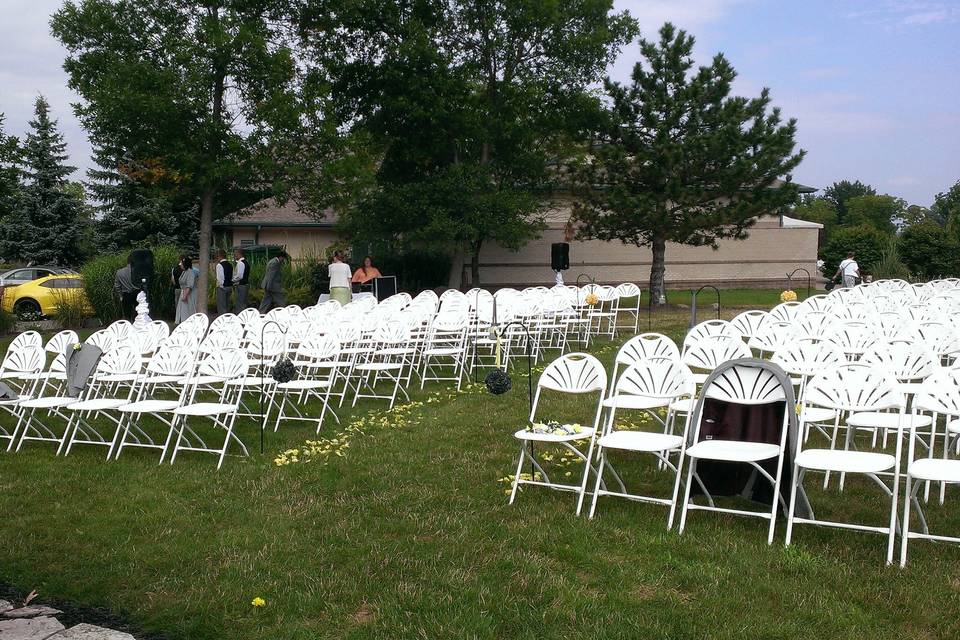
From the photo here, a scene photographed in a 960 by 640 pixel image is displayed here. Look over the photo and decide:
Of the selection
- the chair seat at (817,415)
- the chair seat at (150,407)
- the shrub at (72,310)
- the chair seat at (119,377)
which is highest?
the chair seat at (817,415)

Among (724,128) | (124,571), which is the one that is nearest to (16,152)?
(124,571)

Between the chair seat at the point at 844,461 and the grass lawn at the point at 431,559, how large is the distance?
0.46 m

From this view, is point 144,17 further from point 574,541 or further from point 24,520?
point 574,541

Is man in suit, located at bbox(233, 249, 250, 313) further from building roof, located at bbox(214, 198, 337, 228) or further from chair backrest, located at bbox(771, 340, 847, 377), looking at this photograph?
building roof, located at bbox(214, 198, 337, 228)

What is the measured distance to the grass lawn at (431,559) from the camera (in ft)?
13.3

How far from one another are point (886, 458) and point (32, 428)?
295 inches

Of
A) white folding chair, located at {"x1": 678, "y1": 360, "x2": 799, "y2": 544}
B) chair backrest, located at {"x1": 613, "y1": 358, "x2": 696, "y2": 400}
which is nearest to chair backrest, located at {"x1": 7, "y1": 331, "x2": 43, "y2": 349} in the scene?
chair backrest, located at {"x1": 613, "y1": 358, "x2": 696, "y2": 400}

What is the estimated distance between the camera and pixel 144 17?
17.5 metres

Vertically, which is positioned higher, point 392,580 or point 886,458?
point 886,458

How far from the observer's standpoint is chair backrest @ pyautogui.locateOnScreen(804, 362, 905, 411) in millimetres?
5207

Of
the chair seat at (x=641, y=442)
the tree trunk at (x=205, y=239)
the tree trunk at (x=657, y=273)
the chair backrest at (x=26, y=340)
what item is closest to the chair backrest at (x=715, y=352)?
the chair seat at (x=641, y=442)

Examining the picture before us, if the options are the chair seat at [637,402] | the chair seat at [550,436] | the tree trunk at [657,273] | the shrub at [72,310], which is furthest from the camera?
the tree trunk at [657,273]

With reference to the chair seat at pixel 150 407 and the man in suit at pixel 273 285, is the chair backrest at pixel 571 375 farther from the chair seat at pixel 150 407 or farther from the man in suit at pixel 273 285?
the man in suit at pixel 273 285

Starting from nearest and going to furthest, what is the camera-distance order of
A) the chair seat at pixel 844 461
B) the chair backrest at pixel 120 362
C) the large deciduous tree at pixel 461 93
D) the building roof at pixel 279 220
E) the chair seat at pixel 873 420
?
the chair seat at pixel 844 461, the chair seat at pixel 873 420, the chair backrest at pixel 120 362, the large deciduous tree at pixel 461 93, the building roof at pixel 279 220
